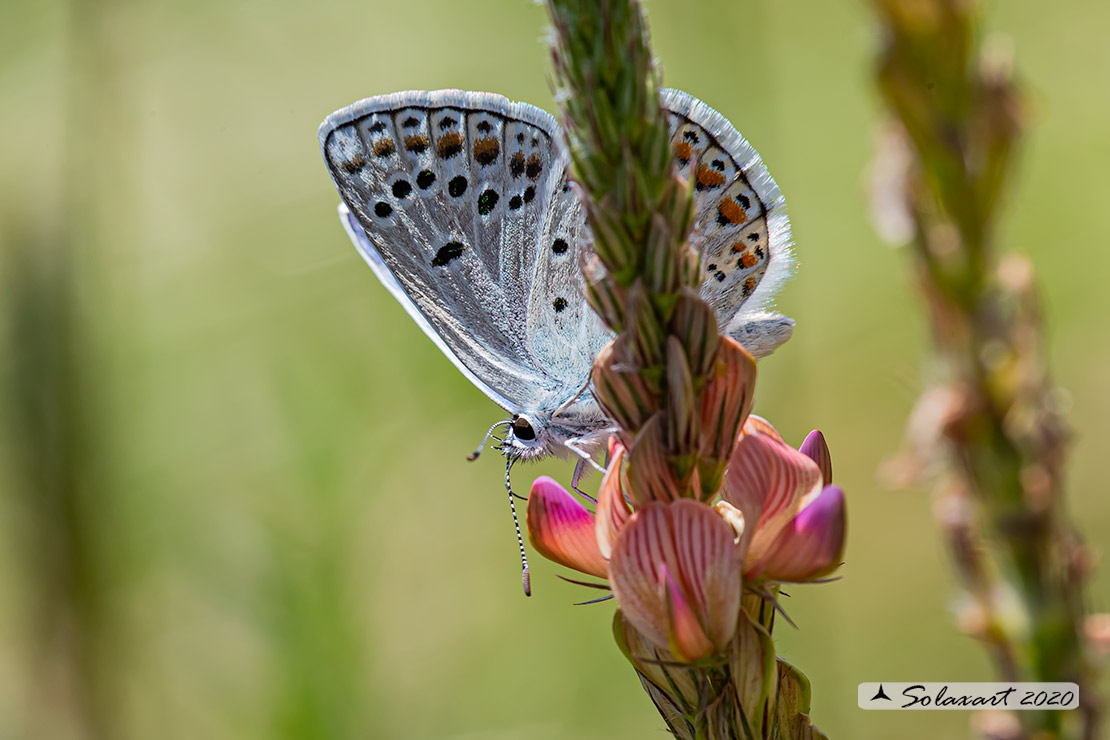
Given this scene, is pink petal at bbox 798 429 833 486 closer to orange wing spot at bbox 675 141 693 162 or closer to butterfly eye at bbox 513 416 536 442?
orange wing spot at bbox 675 141 693 162

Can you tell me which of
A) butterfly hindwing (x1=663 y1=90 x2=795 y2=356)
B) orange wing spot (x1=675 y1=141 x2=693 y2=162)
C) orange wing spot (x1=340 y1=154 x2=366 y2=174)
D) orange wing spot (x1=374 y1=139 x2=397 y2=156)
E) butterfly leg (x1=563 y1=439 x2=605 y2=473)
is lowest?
butterfly leg (x1=563 y1=439 x2=605 y2=473)

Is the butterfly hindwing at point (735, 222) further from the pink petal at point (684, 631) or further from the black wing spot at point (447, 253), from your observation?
the pink petal at point (684, 631)

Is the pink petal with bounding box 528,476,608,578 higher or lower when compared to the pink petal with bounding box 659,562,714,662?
higher

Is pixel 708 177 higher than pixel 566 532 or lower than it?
higher

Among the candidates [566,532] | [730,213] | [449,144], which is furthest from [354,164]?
[566,532]

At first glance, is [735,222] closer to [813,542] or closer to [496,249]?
[496,249]

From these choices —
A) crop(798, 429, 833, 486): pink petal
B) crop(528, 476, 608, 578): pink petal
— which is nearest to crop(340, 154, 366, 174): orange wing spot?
crop(528, 476, 608, 578): pink petal

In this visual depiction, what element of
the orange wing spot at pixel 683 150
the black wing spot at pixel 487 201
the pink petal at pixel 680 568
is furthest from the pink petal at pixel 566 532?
the black wing spot at pixel 487 201
